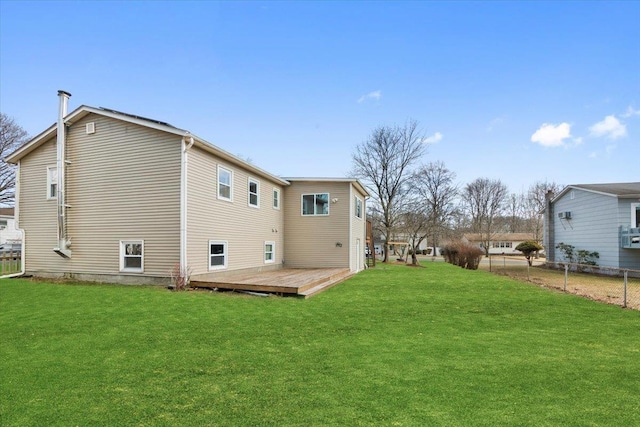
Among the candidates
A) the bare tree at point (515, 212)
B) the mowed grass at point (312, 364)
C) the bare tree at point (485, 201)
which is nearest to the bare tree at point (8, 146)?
the mowed grass at point (312, 364)

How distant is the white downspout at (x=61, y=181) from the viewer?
11172mm

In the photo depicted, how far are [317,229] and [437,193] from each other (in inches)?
866

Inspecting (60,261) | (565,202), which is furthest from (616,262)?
(60,261)

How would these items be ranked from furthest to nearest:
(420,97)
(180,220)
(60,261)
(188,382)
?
(420,97) < (60,261) < (180,220) < (188,382)

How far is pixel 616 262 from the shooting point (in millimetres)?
17141

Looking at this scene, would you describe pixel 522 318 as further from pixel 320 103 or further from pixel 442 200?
pixel 442 200

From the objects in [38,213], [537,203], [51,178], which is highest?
[537,203]

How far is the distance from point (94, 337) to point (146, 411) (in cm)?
291

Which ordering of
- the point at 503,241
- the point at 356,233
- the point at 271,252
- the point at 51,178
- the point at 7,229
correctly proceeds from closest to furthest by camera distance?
the point at 51,178 → the point at 271,252 → the point at 356,233 → the point at 7,229 → the point at 503,241

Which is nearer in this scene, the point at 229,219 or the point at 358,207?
the point at 229,219

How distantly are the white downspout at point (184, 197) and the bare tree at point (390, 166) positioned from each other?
2108 centimetres

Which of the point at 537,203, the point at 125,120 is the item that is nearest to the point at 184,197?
the point at 125,120

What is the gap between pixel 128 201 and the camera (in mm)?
10812

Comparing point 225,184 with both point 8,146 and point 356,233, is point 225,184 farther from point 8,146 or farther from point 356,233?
point 8,146
